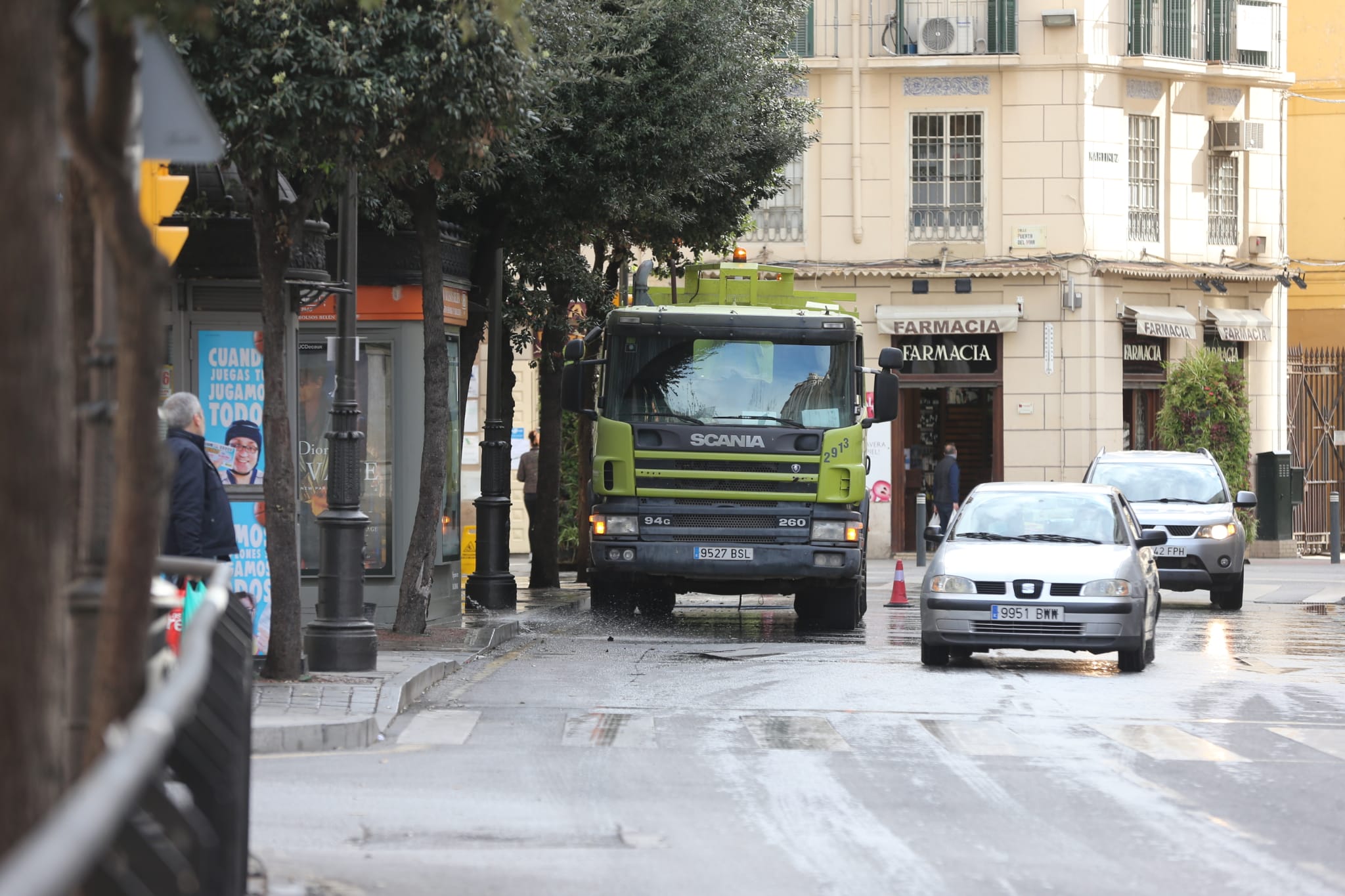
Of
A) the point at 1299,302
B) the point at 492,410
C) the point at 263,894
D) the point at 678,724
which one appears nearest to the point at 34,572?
the point at 263,894

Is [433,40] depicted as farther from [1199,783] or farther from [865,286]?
[865,286]

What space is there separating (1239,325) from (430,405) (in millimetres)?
22582

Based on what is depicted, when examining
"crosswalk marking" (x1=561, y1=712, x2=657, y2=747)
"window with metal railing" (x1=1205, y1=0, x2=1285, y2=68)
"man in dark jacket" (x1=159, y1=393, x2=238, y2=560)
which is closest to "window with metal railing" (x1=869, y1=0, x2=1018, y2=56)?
"window with metal railing" (x1=1205, y1=0, x2=1285, y2=68)

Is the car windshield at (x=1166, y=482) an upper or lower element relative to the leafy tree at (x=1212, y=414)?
lower

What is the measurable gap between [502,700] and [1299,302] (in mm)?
31002

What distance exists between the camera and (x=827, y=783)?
344 inches

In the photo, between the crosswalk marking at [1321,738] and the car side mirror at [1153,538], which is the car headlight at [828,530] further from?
the crosswalk marking at [1321,738]

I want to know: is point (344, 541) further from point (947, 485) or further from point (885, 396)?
point (947, 485)

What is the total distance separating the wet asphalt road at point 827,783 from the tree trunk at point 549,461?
305 inches

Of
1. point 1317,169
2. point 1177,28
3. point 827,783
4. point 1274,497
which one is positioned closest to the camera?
point 827,783

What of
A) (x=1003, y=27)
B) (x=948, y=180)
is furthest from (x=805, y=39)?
(x=948, y=180)

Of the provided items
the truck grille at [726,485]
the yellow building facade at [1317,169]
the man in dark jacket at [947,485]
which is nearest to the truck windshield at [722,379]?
the truck grille at [726,485]

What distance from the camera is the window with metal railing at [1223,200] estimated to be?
115 feet

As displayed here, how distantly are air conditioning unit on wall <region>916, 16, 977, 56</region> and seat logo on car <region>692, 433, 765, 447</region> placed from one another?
17.8m
